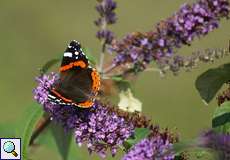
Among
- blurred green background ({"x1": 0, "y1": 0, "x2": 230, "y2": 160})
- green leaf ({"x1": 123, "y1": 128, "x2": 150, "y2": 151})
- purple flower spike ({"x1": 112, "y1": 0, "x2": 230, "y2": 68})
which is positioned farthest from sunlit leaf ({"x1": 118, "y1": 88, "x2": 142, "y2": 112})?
blurred green background ({"x1": 0, "y1": 0, "x2": 230, "y2": 160})

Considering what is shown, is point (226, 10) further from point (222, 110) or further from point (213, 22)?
point (222, 110)

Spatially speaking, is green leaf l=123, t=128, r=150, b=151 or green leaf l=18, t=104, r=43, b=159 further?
green leaf l=18, t=104, r=43, b=159

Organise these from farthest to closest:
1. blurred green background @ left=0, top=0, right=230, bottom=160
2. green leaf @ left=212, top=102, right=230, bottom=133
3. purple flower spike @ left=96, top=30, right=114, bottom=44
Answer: blurred green background @ left=0, top=0, right=230, bottom=160 → purple flower spike @ left=96, top=30, right=114, bottom=44 → green leaf @ left=212, top=102, right=230, bottom=133

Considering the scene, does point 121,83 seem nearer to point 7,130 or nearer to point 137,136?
point 7,130

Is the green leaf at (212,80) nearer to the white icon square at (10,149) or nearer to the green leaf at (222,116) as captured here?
the green leaf at (222,116)

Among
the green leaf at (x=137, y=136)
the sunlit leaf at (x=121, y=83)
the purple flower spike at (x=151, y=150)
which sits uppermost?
the sunlit leaf at (x=121, y=83)

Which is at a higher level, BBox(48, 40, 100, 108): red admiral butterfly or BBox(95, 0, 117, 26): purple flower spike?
BBox(95, 0, 117, 26): purple flower spike

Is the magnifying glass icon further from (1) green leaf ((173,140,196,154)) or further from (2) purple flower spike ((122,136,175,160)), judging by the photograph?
(1) green leaf ((173,140,196,154))

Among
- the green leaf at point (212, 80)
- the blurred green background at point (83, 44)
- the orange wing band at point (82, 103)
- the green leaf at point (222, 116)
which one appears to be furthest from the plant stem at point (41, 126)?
the blurred green background at point (83, 44)
